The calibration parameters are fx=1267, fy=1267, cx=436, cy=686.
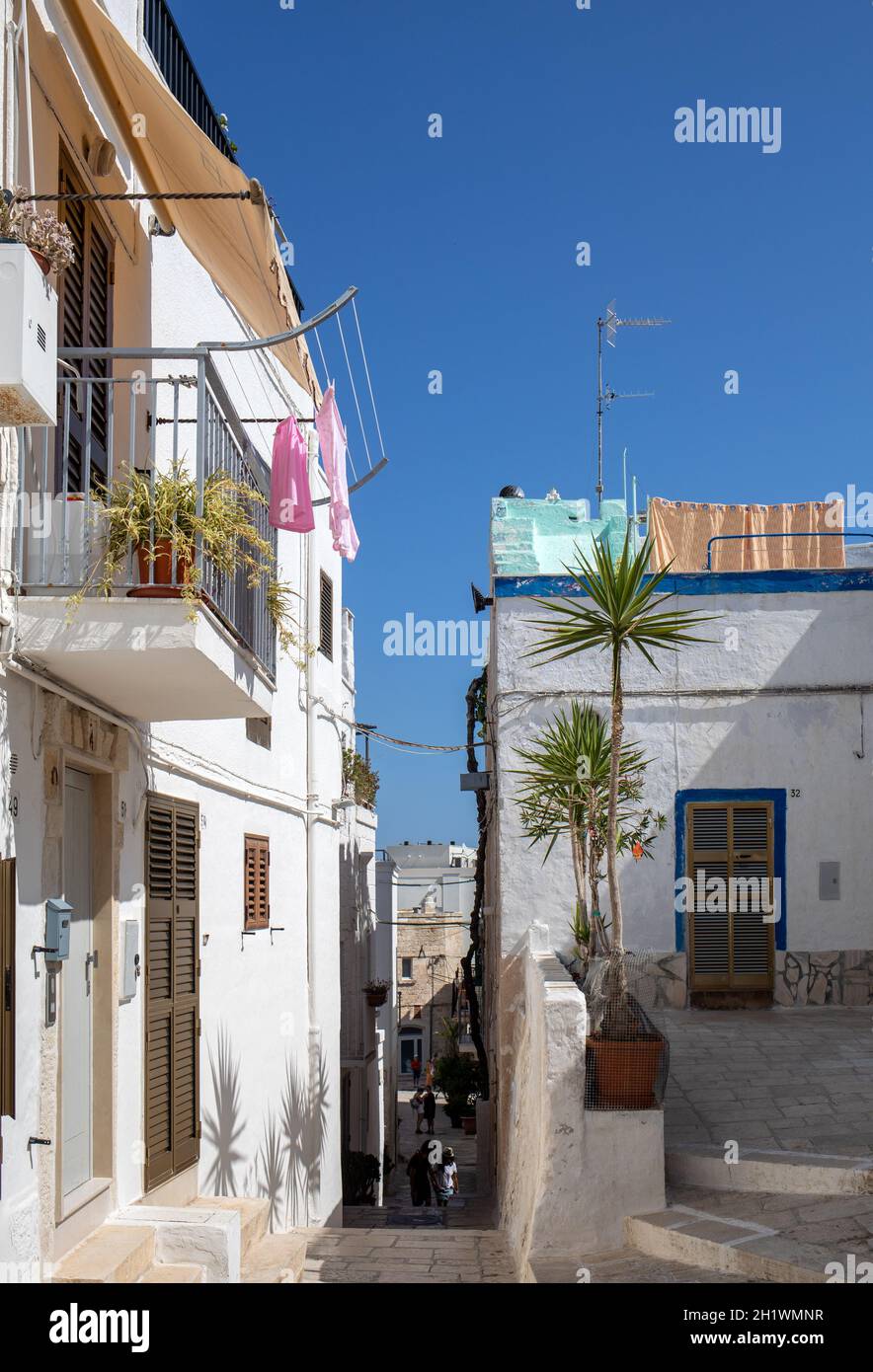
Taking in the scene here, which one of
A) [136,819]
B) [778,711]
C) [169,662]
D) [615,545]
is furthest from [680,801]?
[169,662]

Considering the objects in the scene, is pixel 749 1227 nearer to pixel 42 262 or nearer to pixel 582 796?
pixel 582 796

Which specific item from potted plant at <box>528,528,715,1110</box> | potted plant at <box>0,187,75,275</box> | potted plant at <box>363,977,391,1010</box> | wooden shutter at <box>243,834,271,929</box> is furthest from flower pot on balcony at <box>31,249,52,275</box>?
potted plant at <box>363,977,391,1010</box>

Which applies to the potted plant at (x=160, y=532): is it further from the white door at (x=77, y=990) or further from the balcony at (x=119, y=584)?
the white door at (x=77, y=990)

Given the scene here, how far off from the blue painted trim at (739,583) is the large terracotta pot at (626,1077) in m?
7.16

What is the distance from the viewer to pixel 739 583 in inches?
548

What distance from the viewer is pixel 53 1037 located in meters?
5.77

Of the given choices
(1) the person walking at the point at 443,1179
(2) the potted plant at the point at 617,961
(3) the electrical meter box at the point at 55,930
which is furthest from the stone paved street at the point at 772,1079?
(1) the person walking at the point at 443,1179

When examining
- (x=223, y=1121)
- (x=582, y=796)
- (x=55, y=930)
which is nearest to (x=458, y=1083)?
(x=582, y=796)

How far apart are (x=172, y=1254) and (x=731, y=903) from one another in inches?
323

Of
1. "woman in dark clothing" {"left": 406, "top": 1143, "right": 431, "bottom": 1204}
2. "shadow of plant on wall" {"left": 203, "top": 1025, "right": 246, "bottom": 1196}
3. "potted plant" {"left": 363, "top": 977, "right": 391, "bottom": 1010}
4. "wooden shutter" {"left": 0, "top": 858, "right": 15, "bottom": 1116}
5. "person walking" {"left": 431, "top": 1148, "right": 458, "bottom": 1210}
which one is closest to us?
"wooden shutter" {"left": 0, "top": 858, "right": 15, "bottom": 1116}

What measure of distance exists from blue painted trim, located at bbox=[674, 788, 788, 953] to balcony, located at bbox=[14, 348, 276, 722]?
7531 millimetres

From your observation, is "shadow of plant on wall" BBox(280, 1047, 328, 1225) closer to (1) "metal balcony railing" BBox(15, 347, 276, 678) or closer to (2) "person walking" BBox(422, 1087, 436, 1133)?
(1) "metal balcony railing" BBox(15, 347, 276, 678)

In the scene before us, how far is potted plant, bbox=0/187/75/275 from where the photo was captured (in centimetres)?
493
